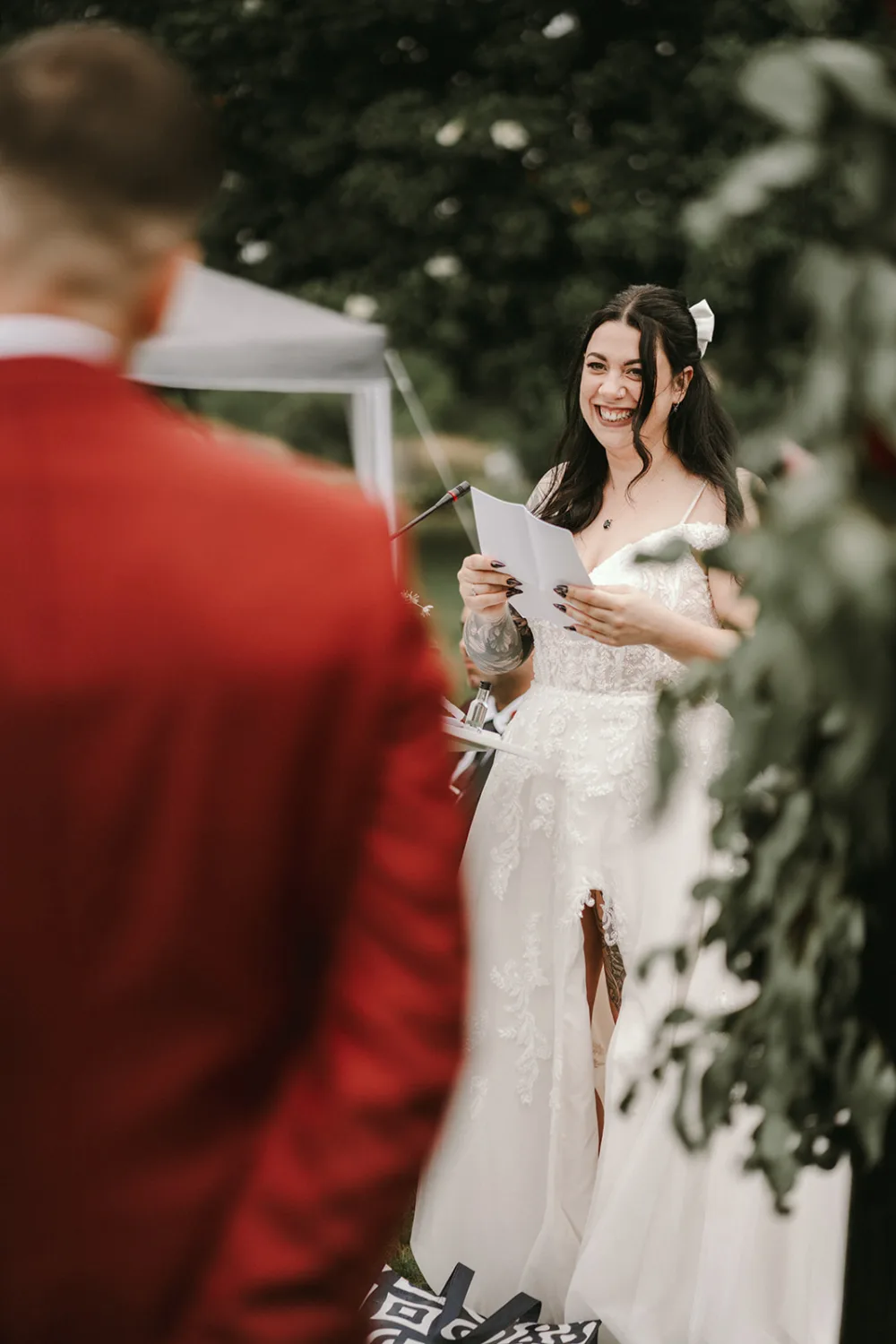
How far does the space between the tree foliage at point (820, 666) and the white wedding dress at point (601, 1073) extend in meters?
1.38

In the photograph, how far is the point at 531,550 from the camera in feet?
9.54

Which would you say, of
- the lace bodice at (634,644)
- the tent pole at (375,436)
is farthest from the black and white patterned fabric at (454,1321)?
the tent pole at (375,436)

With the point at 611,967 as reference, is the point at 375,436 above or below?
above

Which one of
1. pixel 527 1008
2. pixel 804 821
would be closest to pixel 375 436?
pixel 527 1008

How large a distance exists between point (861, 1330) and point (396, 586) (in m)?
0.97

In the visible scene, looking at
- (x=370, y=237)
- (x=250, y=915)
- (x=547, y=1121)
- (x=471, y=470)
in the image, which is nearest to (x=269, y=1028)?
(x=250, y=915)

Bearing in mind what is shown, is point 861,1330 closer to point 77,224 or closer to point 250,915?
point 250,915

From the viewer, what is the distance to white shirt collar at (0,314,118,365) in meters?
1.07

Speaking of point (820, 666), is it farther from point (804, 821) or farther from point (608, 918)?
point (608, 918)

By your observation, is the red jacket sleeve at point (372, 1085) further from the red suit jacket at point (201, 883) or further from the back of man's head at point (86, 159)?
the back of man's head at point (86, 159)

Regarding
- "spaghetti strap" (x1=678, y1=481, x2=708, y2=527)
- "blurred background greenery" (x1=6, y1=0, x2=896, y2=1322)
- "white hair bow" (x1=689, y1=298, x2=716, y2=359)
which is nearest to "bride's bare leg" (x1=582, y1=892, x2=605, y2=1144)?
"blurred background greenery" (x1=6, y1=0, x2=896, y2=1322)

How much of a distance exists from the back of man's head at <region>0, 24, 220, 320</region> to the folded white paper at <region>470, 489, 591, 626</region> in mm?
1702

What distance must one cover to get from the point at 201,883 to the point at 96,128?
1.81 feet

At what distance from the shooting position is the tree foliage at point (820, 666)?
106cm
